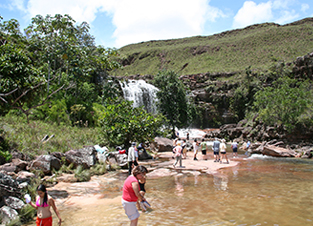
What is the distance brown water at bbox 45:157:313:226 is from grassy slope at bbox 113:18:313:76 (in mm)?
44300

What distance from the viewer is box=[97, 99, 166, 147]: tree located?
1554 cm

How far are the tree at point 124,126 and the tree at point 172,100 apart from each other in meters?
11.7

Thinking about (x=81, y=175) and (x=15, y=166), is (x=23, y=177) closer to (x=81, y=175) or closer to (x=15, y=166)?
(x=15, y=166)

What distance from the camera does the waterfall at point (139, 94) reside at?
1310 inches

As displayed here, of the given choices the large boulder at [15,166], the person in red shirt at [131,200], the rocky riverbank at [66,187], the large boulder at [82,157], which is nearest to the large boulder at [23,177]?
the rocky riverbank at [66,187]

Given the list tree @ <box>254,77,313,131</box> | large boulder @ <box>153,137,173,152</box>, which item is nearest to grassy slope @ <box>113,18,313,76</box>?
tree @ <box>254,77,313,131</box>

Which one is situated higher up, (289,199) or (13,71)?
(13,71)

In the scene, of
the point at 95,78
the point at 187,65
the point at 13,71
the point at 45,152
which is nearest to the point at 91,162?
the point at 45,152

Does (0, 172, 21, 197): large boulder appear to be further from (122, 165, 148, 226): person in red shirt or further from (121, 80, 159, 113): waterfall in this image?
(121, 80, 159, 113): waterfall

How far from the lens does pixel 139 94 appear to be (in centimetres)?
3406

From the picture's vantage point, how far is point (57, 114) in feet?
62.3

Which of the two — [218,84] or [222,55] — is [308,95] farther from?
[222,55]

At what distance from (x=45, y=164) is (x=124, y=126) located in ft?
19.4

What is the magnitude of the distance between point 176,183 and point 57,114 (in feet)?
41.5
